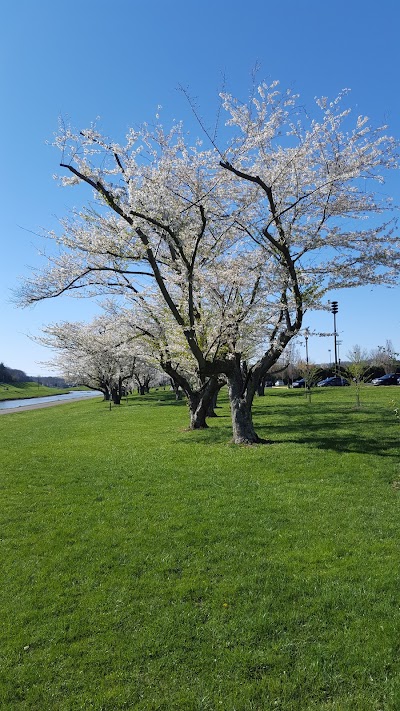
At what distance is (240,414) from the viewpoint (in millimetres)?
12375

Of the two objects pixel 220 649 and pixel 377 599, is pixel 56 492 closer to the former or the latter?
pixel 220 649

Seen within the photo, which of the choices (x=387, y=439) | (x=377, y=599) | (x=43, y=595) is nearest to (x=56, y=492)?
(x=43, y=595)

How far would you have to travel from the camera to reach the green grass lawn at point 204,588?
11.1 feet

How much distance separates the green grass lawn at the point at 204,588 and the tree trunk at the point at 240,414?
8.85 ft

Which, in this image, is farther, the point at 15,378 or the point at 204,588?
the point at 15,378

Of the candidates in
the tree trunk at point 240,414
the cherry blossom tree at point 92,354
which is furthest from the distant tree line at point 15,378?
the tree trunk at point 240,414

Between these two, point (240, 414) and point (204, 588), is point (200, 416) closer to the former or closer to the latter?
point (240, 414)

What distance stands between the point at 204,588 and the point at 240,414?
25.5 ft

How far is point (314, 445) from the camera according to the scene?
37.2ft

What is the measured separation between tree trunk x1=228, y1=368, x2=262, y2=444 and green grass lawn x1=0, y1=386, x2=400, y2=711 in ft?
8.85

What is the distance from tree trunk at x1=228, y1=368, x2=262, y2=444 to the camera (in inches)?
484

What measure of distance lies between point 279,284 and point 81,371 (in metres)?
29.9

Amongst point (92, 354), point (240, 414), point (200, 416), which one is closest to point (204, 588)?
point (240, 414)

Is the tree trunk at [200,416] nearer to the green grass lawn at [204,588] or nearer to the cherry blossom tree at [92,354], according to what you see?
the green grass lawn at [204,588]
